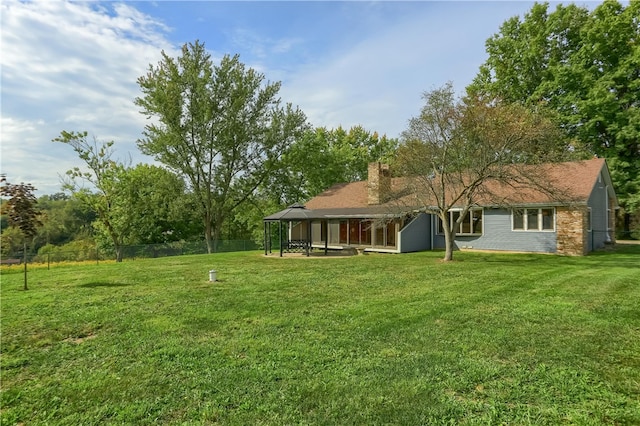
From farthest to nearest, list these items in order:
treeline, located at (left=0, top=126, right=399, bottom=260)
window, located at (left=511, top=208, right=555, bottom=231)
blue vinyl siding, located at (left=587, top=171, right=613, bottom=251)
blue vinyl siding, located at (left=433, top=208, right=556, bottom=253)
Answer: treeline, located at (left=0, top=126, right=399, bottom=260) → blue vinyl siding, located at (left=587, top=171, right=613, bottom=251) → blue vinyl siding, located at (left=433, top=208, right=556, bottom=253) → window, located at (left=511, top=208, right=555, bottom=231)

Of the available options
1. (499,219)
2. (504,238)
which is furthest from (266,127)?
(504,238)

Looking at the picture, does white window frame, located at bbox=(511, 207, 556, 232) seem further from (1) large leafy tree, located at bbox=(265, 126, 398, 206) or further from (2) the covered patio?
(1) large leafy tree, located at bbox=(265, 126, 398, 206)

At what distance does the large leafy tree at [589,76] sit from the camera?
23.1m

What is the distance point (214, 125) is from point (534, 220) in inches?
911

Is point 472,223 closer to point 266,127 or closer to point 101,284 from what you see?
point 101,284

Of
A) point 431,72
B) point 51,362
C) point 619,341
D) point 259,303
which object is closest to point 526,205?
point 431,72

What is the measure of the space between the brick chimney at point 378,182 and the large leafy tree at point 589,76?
7.19m

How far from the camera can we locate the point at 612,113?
23.5 meters

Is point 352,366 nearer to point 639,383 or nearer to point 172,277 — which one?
point 639,383

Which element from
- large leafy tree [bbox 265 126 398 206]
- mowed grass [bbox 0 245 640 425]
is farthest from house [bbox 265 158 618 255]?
large leafy tree [bbox 265 126 398 206]

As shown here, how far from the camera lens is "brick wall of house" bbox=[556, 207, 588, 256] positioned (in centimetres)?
1569

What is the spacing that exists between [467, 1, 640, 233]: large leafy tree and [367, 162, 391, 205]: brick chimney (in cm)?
719

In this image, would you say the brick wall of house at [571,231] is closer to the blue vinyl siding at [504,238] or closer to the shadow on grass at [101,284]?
the blue vinyl siding at [504,238]

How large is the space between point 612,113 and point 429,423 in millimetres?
28899
